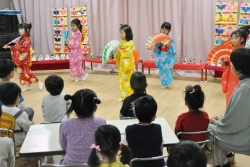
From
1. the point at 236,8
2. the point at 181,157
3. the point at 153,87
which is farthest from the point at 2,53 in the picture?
the point at 181,157

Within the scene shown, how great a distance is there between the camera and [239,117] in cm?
261

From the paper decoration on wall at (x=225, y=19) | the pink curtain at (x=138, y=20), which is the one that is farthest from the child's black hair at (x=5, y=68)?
the paper decoration on wall at (x=225, y=19)

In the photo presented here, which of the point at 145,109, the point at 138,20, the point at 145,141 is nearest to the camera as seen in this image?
the point at 145,141

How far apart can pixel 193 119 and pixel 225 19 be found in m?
4.93

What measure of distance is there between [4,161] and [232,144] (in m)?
1.74

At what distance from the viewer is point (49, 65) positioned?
818 cm

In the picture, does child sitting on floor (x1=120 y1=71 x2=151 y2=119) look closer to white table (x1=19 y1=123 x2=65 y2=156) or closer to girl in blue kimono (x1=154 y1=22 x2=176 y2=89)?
white table (x1=19 y1=123 x2=65 y2=156)

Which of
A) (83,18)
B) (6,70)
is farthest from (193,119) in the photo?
(83,18)

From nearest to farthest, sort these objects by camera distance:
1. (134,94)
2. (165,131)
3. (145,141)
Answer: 1. (145,141)
2. (165,131)
3. (134,94)

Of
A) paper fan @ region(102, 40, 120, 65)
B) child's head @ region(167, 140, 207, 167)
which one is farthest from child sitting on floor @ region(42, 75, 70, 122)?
paper fan @ region(102, 40, 120, 65)

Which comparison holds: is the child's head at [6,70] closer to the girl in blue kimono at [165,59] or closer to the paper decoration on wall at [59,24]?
the girl in blue kimono at [165,59]

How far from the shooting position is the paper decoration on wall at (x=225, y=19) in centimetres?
704

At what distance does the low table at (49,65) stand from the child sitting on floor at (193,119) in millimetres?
5680

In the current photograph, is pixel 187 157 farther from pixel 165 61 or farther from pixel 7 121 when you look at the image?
pixel 165 61
